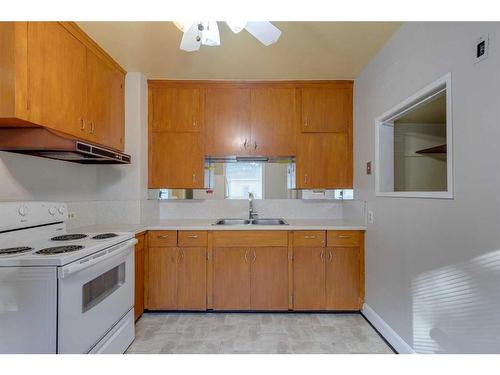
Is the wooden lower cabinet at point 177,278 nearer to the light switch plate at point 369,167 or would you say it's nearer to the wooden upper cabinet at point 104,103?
the wooden upper cabinet at point 104,103

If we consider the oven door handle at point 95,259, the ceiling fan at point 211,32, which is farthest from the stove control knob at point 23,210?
the ceiling fan at point 211,32

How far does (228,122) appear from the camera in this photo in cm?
289

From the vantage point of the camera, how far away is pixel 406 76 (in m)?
1.82

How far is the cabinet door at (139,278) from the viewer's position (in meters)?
2.34

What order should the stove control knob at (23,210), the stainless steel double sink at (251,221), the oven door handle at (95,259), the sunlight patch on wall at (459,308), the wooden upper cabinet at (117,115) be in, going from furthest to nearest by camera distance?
the stainless steel double sink at (251,221), the wooden upper cabinet at (117,115), the stove control knob at (23,210), the oven door handle at (95,259), the sunlight patch on wall at (459,308)

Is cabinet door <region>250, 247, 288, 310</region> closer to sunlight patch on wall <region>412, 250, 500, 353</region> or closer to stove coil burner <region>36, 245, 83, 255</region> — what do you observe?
sunlight patch on wall <region>412, 250, 500, 353</region>

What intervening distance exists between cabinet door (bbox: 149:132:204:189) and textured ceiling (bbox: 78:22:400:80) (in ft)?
2.21

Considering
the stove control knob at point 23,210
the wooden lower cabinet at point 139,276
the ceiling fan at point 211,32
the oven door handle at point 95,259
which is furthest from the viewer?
the wooden lower cabinet at point 139,276

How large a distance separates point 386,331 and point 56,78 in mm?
3117

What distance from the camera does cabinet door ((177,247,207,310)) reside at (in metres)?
2.52

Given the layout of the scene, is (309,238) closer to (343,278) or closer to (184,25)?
(343,278)

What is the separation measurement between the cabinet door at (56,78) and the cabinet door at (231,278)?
1.63 m

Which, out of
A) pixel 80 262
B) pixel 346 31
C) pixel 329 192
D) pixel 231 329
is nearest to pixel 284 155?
pixel 329 192

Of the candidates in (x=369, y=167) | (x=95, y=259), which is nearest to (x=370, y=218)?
(x=369, y=167)
